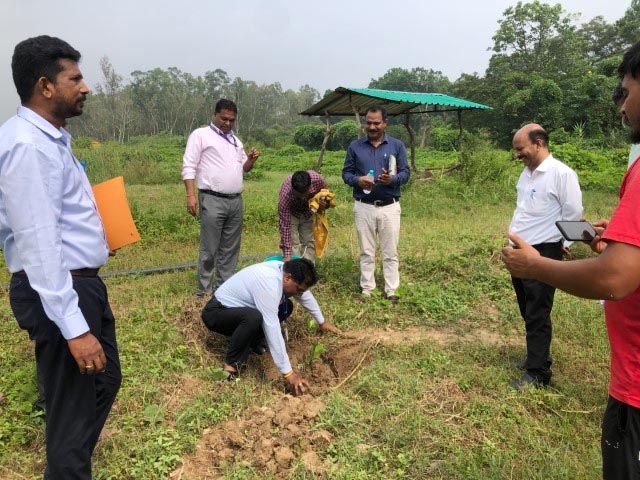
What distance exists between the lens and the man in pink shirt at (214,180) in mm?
4691

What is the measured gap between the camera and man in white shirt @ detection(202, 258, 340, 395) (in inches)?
133

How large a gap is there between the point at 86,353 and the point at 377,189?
3.56m

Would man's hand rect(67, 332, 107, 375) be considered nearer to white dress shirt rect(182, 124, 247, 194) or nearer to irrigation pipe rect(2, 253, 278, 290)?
white dress shirt rect(182, 124, 247, 194)

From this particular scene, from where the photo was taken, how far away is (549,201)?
331cm

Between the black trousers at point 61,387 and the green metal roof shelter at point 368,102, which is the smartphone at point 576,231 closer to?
the black trousers at point 61,387

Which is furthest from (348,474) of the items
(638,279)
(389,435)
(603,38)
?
(603,38)

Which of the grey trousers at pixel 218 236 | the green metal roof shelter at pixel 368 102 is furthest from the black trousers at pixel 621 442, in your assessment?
the green metal roof shelter at pixel 368 102

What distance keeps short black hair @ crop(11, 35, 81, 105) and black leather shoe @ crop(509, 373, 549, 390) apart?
3336 millimetres

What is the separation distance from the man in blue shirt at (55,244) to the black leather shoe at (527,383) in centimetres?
272

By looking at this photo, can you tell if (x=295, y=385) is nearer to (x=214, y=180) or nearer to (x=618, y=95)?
(x=214, y=180)

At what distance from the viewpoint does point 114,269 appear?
647 centimetres

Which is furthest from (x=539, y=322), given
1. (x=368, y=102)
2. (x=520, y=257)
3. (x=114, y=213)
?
(x=368, y=102)

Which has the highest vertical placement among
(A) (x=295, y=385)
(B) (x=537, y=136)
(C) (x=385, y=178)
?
(B) (x=537, y=136)

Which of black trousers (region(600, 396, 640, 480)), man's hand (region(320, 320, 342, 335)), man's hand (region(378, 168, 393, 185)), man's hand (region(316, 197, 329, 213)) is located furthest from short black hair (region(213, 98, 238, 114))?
black trousers (region(600, 396, 640, 480))
